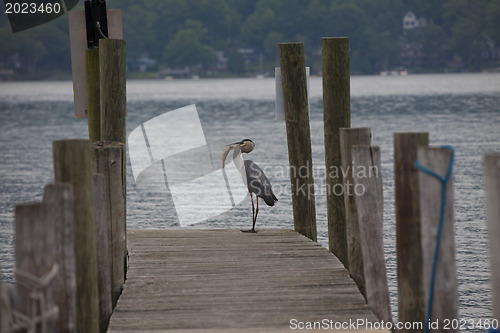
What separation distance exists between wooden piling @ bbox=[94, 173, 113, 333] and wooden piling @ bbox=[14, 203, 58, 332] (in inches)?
45.6

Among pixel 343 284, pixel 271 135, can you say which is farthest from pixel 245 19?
pixel 343 284

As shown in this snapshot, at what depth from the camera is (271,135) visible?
38.1 metres

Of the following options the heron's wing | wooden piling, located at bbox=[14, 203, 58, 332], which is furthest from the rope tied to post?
the heron's wing

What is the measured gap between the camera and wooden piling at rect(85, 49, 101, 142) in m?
8.12

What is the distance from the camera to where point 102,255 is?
560 centimetres

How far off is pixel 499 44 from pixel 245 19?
125ft

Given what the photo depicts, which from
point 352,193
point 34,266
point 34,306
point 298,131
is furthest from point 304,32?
point 34,306

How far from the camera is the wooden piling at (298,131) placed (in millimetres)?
8172

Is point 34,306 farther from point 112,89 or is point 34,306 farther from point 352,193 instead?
point 112,89

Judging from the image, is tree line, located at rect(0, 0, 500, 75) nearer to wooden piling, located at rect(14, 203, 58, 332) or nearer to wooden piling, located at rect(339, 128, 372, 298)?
wooden piling, located at rect(339, 128, 372, 298)

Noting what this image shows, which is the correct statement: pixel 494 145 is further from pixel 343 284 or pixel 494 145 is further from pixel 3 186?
pixel 343 284

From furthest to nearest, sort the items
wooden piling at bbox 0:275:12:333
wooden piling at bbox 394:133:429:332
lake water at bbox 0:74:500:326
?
1. lake water at bbox 0:74:500:326
2. wooden piling at bbox 394:133:429:332
3. wooden piling at bbox 0:275:12:333

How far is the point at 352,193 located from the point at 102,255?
2015 millimetres

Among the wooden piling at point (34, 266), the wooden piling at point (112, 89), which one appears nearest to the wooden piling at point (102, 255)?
the wooden piling at point (34, 266)
